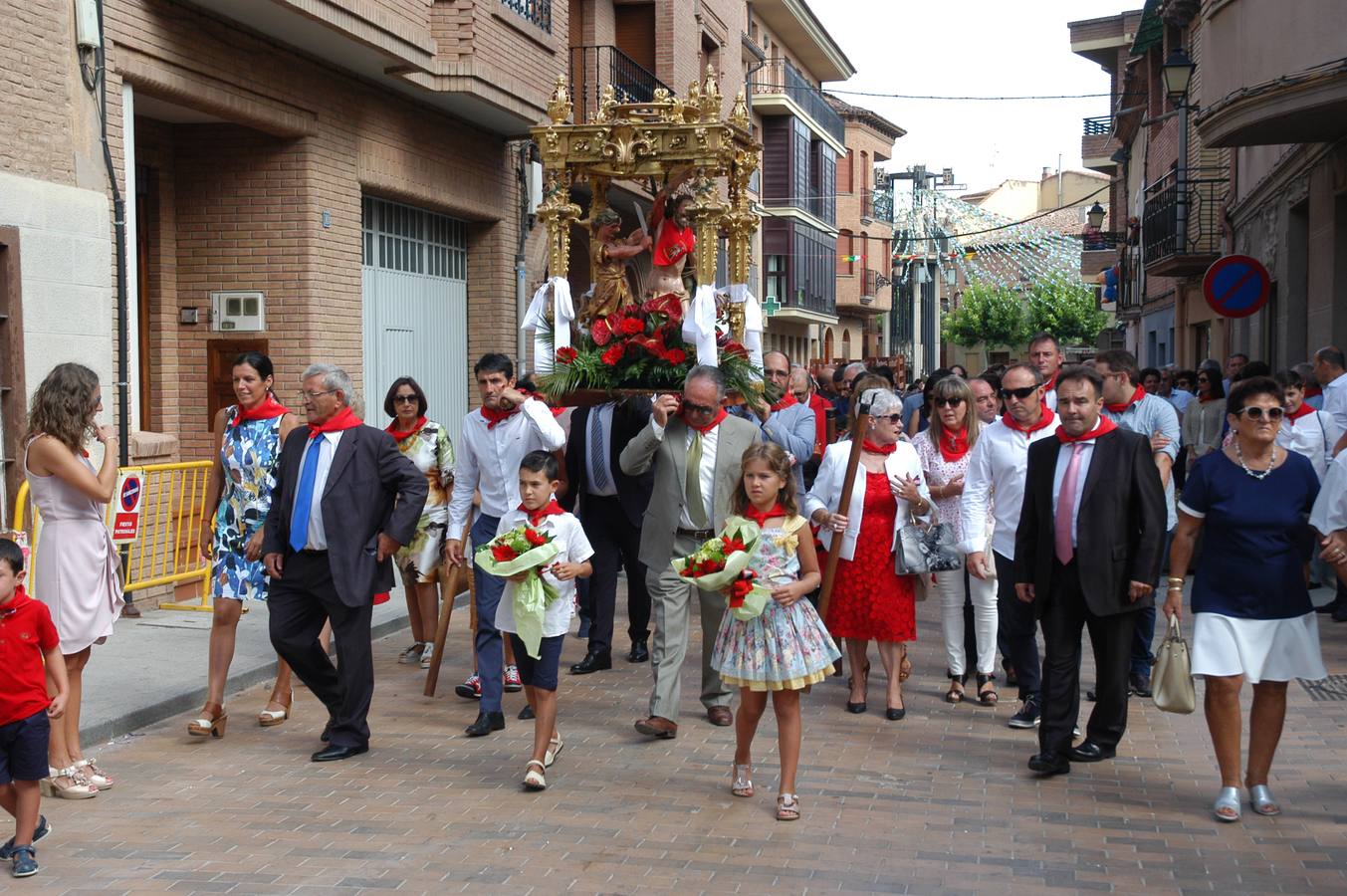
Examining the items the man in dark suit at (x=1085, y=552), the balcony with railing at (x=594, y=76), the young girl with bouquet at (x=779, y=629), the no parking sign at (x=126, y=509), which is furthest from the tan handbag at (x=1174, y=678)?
the balcony with railing at (x=594, y=76)

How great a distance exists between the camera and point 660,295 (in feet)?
31.8

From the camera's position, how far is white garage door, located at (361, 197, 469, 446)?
16.1m

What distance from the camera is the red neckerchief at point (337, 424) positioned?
761cm

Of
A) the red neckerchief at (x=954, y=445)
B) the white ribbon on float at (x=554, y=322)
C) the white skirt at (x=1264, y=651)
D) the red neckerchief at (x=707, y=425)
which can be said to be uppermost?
the white ribbon on float at (x=554, y=322)

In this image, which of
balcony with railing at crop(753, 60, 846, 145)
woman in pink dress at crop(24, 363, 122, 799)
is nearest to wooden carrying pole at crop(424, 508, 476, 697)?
woman in pink dress at crop(24, 363, 122, 799)

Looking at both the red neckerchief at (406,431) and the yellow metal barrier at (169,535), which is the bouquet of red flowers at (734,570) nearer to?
the red neckerchief at (406,431)

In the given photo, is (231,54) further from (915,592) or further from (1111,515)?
(1111,515)

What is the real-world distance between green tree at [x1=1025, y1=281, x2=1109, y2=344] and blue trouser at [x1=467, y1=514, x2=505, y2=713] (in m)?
78.5

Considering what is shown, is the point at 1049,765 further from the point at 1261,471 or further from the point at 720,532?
the point at 720,532

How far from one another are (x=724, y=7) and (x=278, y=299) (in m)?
16.8

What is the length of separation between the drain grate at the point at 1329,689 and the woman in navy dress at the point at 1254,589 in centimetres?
266

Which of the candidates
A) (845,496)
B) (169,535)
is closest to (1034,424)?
(845,496)

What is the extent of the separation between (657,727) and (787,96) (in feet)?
119

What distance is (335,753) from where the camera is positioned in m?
7.45
